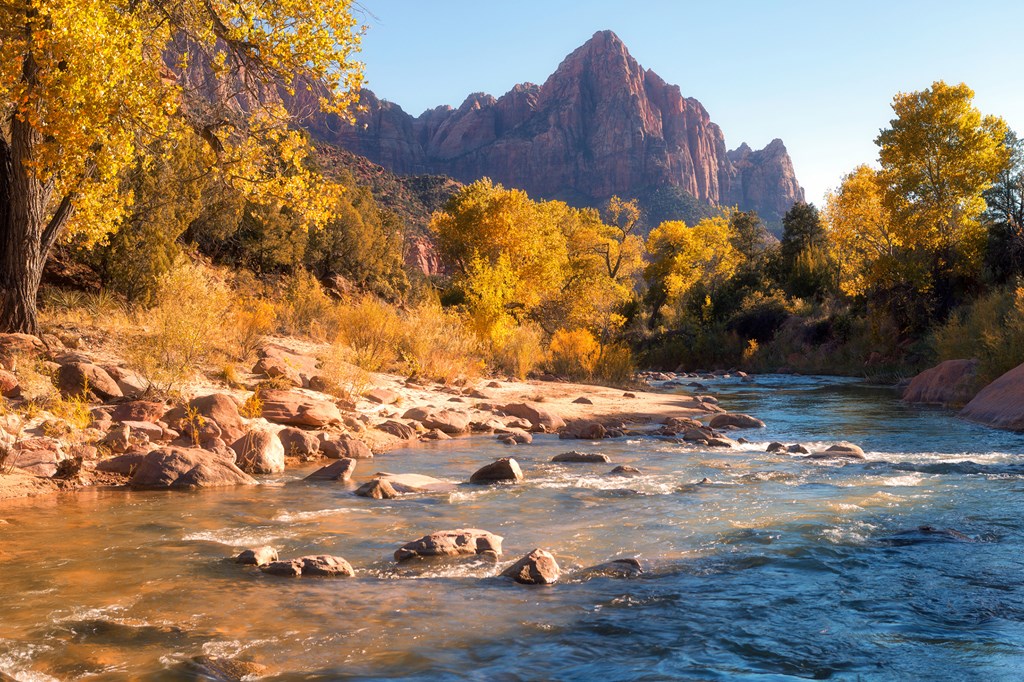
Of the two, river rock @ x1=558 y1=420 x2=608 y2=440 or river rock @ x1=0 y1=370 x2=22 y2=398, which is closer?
river rock @ x1=0 y1=370 x2=22 y2=398

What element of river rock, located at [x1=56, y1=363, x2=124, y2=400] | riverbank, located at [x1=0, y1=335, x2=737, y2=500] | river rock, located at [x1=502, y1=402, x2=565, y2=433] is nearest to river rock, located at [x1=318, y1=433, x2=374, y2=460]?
riverbank, located at [x1=0, y1=335, x2=737, y2=500]

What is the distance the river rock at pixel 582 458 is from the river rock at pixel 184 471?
443 centimetres

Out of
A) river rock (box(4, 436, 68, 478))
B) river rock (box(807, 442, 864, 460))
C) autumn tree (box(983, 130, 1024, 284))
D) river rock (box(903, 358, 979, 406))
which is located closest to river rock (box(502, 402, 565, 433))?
river rock (box(807, 442, 864, 460))

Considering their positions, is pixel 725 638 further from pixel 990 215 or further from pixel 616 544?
pixel 990 215

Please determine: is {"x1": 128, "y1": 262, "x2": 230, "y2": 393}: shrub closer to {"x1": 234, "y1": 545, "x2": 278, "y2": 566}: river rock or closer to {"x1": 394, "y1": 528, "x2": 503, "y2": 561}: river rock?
{"x1": 234, "y1": 545, "x2": 278, "y2": 566}: river rock

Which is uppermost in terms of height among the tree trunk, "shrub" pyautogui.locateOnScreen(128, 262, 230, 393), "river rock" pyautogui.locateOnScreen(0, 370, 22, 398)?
the tree trunk

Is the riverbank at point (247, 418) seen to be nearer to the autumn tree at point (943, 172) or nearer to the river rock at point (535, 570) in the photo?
the river rock at point (535, 570)

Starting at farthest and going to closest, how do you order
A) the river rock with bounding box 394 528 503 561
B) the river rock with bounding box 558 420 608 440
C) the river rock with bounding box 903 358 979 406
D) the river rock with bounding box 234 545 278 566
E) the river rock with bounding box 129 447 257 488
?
the river rock with bounding box 903 358 979 406
the river rock with bounding box 558 420 608 440
the river rock with bounding box 129 447 257 488
the river rock with bounding box 394 528 503 561
the river rock with bounding box 234 545 278 566

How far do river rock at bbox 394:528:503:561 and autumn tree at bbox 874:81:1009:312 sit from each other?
28.1 metres

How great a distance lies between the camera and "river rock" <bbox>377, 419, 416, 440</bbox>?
43.9 ft

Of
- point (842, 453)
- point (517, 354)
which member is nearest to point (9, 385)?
point (842, 453)

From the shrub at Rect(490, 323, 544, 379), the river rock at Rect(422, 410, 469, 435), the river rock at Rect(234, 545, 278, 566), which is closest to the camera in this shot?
the river rock at Rect(234, 545, 278, 566)

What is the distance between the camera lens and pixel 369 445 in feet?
40.4

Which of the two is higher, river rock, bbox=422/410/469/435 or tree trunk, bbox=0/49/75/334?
tree trunk, bbox=0/49/75/334
